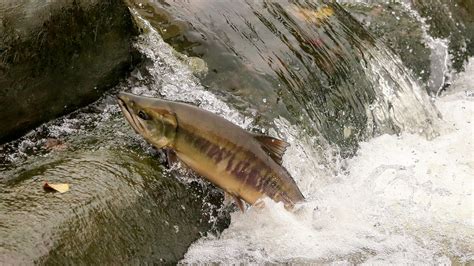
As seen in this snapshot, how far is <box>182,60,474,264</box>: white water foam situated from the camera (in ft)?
14.3

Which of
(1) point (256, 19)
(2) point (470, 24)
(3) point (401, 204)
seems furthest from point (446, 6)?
(3) point (401, 204)

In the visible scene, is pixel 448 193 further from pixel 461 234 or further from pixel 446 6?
pixel 446 6

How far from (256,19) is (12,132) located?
222 centimetres

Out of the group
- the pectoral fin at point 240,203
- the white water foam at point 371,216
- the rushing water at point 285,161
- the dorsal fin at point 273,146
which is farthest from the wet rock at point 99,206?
the dorsal fin at point 273,146

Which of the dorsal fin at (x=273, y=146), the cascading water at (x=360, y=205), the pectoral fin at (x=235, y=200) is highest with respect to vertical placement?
the dorsal fin at (x=273, y=146)

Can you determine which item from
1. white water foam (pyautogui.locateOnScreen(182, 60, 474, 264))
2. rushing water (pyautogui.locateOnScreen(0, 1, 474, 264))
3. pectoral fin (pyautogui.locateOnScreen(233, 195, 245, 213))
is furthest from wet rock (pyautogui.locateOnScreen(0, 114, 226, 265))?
white water foam (pyautogui.locateOnScreen(182, 60, 474, 264))

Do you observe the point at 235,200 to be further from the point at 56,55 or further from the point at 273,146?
the point at 56,55

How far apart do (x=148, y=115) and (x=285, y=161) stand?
1.17 metres

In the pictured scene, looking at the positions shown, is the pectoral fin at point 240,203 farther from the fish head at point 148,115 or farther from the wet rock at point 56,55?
the wet rock at point 56,55

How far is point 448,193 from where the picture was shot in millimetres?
5422

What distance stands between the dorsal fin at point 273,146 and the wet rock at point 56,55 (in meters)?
1.28

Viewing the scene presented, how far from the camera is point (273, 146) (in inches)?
174

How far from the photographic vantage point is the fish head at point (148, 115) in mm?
4113

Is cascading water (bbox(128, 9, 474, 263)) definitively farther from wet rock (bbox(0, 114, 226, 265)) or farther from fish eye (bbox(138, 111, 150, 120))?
fish eye (bbox(138, 111, 150, 120))
